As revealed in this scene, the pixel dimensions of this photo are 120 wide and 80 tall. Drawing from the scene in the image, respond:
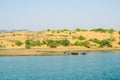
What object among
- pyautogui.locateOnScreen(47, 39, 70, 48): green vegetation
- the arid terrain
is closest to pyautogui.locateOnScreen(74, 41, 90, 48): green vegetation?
the arid terrain

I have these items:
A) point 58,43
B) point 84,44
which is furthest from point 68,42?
point 84,44

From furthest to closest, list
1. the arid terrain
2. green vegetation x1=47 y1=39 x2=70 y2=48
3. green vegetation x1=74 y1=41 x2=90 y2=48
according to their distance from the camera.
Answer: green vegetation x1=74 y1=41 x2=90 y2=48 → green vegetation x1=47 y1=39 x2=70 y2=48 → the arid terrain

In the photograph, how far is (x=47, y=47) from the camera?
132125mm

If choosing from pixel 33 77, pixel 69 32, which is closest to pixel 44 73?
pixel 33 77

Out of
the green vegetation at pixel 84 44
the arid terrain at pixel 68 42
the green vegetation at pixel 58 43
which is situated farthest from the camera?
the green vegetation at pixel 84 44

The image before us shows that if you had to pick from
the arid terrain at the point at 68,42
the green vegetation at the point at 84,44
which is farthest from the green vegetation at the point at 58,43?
the green vegetation at the point at 84,44

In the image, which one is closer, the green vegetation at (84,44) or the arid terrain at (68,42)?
the arid terrain at (68,42)

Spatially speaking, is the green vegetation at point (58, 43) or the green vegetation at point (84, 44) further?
the green vegetation at point (84, 44)

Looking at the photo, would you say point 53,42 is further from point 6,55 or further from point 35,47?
point 6,55

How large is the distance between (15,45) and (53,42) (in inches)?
692

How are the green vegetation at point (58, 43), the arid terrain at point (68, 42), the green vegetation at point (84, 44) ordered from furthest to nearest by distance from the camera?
the green vegetation at point (84, 44)
the green vegetation at point (58, 43)
the arid terrain at point (68, 42)

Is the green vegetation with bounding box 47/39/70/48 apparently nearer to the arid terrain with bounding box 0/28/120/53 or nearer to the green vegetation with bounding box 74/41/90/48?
the arid terrain with bounding box 0/28/120/53

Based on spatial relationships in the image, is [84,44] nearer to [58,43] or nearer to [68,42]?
[68,42]

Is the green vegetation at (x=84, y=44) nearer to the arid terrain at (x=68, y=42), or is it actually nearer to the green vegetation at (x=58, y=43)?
the arid terrain at (x=68, y=42)
